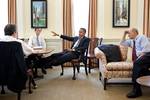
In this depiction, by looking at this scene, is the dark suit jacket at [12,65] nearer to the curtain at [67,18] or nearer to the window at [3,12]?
the curtain at [67,18]

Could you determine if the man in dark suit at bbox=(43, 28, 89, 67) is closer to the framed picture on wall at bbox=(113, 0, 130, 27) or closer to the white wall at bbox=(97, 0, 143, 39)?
the white wall at bbox=(97, 0, 143, 39)

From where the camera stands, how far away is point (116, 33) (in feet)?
27.2

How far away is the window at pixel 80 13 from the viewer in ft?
27.1

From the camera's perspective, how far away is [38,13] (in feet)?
27.1

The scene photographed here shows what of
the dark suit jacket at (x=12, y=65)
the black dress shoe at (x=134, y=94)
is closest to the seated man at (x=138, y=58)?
the black dress shoe at (x=134, y=94)

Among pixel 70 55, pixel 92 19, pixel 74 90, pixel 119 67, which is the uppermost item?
pixel 92 19

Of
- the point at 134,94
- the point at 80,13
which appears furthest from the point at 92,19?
the point at 134,94

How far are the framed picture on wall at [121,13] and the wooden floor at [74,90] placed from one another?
2203 mm

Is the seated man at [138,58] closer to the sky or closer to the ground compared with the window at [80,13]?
closer to the ground

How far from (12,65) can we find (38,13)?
410 cm

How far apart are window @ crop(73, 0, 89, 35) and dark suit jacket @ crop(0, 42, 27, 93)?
4084 millimetres

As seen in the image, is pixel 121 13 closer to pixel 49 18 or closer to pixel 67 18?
pixel 67 18

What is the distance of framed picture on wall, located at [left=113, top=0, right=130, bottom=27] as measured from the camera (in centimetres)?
815

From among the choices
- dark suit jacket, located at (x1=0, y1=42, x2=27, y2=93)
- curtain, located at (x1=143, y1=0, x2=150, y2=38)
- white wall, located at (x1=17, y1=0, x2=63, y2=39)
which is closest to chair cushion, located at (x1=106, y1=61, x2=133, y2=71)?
dark suit jacket, located at (x1=0, y1=42, x2=27, y2=93)
